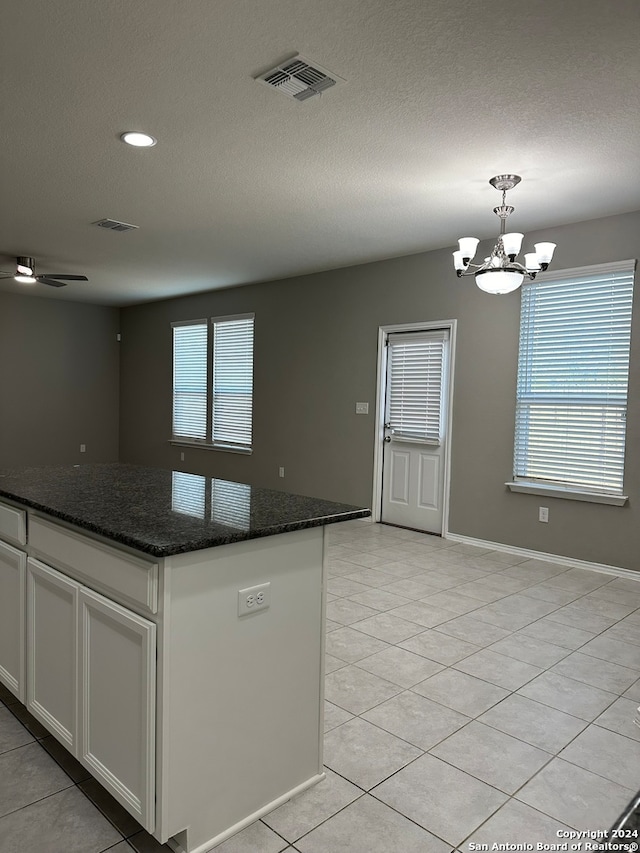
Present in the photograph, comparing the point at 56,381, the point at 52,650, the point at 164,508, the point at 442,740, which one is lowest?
the point at 442,740

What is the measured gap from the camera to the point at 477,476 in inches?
210

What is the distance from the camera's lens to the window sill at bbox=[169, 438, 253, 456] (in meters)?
7.60

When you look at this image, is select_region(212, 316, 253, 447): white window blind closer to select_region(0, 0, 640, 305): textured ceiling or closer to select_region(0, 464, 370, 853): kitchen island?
select_region(0, 0, 640, 305): textured ceiling

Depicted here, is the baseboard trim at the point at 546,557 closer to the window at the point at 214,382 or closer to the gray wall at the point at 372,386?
the gray wall at the point at 372,386

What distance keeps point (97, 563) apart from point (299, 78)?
219 cm

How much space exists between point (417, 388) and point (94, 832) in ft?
15.4

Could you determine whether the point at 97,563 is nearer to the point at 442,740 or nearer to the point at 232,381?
the point at 442,740

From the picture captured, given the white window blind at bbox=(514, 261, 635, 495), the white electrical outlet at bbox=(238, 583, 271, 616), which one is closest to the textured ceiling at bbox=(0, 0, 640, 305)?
the white window blind at bbox=(514, 261, 635, 495)

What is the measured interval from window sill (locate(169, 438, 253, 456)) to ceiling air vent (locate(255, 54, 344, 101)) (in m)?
5.20

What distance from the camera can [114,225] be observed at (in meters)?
4.95

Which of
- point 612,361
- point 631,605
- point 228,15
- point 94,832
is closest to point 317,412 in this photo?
point 612,361

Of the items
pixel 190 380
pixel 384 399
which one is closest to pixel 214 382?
pixel 190 380

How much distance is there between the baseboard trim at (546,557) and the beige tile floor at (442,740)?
0.48 m

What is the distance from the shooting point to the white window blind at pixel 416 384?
5668 millimetres
